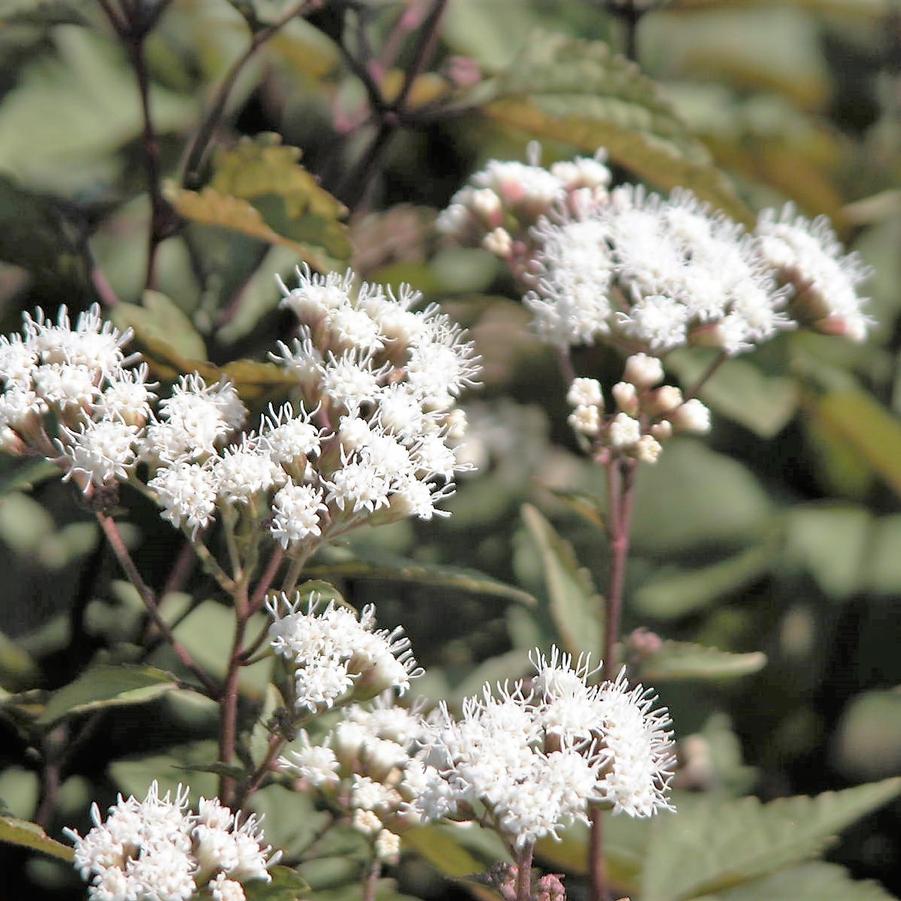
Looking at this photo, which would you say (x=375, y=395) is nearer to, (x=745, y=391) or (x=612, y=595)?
(x=612, y=595)

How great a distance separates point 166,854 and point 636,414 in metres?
0.82

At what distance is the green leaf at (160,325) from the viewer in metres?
1.55

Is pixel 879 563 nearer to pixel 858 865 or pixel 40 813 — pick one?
pixel 858 865

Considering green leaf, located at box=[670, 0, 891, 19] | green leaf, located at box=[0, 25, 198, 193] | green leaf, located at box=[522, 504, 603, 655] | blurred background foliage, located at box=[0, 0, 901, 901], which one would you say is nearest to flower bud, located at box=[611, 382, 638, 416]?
blurred background foliage, located at box=[0, 0, 901, 901]

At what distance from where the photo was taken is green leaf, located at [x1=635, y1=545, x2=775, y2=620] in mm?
2359

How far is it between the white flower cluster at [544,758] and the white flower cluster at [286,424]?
0.80ft

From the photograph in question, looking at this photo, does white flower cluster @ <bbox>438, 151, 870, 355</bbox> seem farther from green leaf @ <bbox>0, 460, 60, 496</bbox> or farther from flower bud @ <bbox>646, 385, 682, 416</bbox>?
green leaf @ <bbox>0, 460, 60, 496</bbox>

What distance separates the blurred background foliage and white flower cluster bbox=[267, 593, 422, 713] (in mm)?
202

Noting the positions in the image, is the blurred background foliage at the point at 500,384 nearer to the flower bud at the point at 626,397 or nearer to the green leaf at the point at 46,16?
the green leaf at the point at 46,16

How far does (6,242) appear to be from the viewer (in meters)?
1.84

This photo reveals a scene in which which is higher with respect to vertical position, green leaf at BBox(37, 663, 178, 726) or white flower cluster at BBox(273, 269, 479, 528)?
white flower cluster at BBox(273, 269, 479, 528)

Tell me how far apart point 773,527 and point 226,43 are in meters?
1.36

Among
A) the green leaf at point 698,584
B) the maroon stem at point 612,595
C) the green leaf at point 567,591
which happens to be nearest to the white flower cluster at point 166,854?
the maroon stem at point 612,595

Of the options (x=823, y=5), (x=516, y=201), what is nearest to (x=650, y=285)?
(x=516, y=201)
